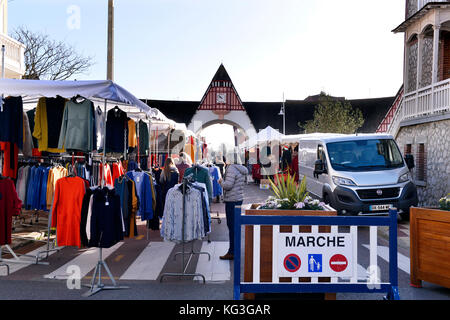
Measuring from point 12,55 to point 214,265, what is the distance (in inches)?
722

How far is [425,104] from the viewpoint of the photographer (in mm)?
19172

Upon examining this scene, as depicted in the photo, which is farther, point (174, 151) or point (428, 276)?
point (174, 151)

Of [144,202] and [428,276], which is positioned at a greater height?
[144,202]

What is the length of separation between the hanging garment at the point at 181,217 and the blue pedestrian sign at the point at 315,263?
3.21m

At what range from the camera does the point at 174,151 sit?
1916 centimetres

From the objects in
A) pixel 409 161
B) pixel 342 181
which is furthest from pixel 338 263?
pixel 409 161

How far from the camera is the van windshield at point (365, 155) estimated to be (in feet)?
44.5

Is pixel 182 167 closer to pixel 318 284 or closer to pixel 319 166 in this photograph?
pixel 319 166

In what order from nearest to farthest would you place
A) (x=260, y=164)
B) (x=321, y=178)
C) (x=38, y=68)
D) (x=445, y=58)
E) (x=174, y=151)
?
(x=321, y=178) → (x=174, y=151) → (x=445, y=58) → (x=260, y=164) → (x=38, y=68)

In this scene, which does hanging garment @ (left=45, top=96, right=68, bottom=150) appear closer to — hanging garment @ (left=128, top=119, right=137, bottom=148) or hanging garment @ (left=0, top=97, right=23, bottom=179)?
hanging garment @ (left=0, top=97, right=23, bottom=179)
